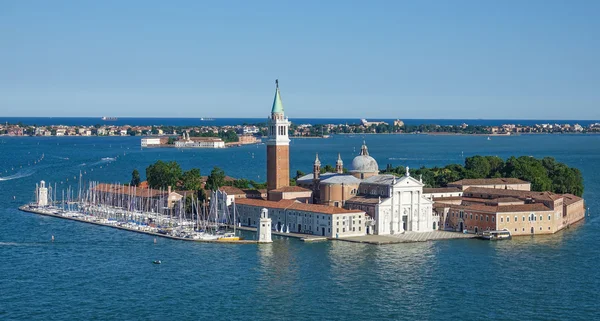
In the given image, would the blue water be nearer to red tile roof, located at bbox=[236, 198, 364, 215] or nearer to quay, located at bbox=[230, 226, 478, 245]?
quay, located at bbox=[230, 226, 478, 245]

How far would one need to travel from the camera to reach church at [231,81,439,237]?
42.6m

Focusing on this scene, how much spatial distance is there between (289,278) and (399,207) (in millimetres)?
11900

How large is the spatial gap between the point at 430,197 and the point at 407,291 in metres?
16.6

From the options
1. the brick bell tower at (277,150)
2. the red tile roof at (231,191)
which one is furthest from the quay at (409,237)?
the red tile roof at (231,191)

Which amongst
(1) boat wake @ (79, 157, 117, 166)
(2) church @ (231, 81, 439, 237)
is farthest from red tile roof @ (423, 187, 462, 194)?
(1) boat wake @ (79, 157, 117, 166)

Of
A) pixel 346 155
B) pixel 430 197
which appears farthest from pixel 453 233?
pixel 346 155

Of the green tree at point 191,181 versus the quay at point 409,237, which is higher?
the green tree at point 191,181

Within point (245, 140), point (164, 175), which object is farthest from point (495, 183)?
point (245, 140)

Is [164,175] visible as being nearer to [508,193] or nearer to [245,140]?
[508,193]

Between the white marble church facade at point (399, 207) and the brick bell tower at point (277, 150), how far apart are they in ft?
17.1

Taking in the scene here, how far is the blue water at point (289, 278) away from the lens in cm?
2866

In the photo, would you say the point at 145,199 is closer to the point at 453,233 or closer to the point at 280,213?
the point at 280,213

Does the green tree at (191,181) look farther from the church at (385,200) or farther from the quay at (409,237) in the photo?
the quay at (409,237)

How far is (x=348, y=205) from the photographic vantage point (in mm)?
45125
